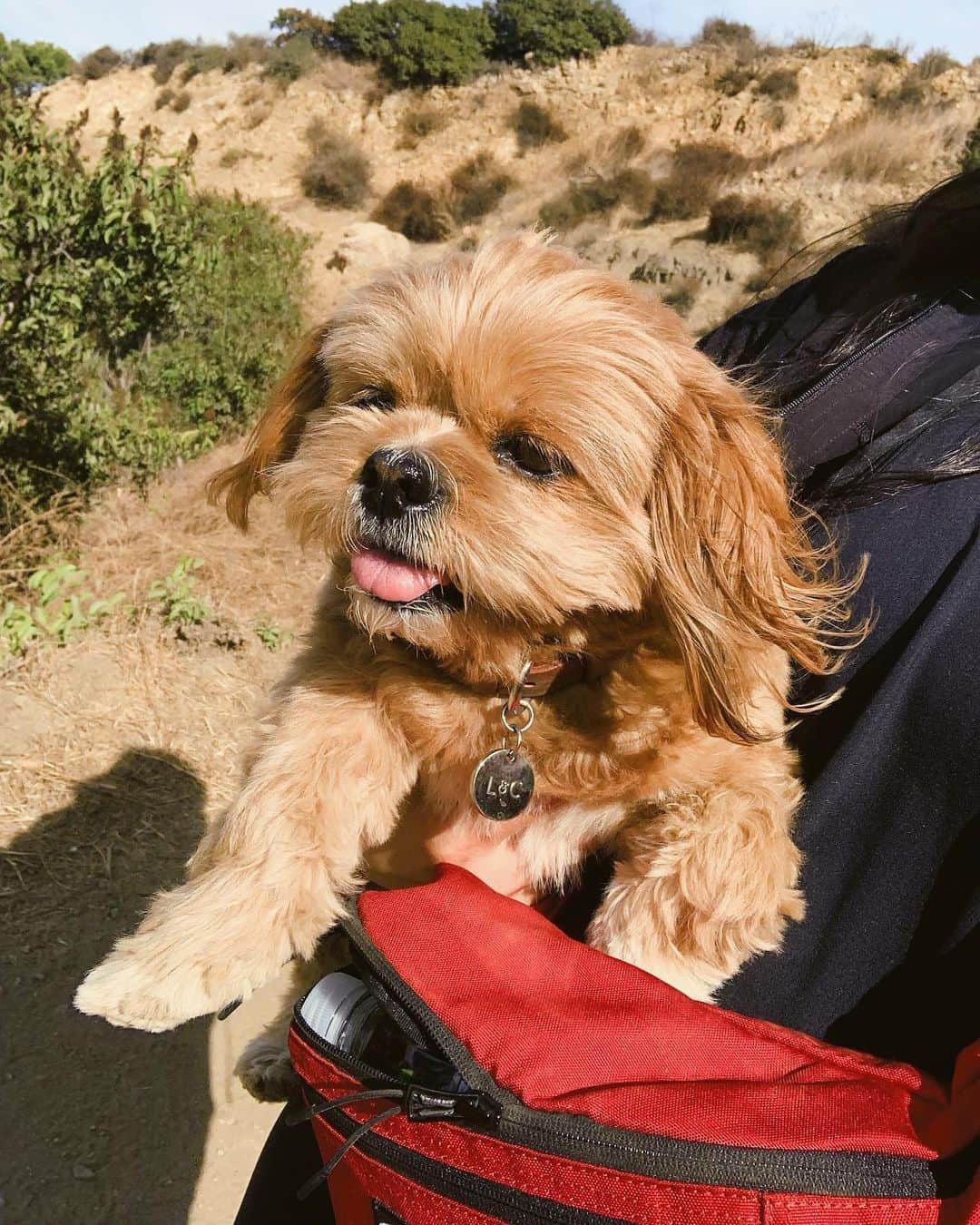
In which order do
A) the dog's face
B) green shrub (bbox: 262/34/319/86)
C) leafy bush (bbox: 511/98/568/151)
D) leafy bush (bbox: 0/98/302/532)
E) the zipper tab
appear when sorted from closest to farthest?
the zipper tab → the dog's face → leafy bush (bbox: 0/98/302/532) → leafy bush (bbox: 511/98/568/151) → green shrub (bbox: 262/34/319/86)

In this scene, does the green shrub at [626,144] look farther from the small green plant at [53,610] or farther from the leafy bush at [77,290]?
the small green plant at [53,610]

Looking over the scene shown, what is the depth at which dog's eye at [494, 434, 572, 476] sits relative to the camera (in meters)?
1.83

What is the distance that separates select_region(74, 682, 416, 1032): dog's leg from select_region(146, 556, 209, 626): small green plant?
3886mm

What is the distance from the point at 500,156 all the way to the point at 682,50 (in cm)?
905

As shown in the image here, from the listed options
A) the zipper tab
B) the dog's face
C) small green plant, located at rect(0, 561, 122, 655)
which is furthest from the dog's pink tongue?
small green plant, located at rect(0, 561, 122, 655)

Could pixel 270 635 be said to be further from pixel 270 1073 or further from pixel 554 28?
pixel 554 28

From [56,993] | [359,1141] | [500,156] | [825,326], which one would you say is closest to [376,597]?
[359,1141]

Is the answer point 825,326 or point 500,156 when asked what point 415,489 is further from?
point 500,156

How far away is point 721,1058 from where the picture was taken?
1.15m

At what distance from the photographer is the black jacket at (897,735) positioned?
4.48ft

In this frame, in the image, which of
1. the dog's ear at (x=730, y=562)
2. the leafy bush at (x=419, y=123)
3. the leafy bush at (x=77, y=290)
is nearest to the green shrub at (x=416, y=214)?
the leafy bush at (x=419, y=123)

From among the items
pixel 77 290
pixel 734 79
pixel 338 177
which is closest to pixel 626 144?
pixel 734 79

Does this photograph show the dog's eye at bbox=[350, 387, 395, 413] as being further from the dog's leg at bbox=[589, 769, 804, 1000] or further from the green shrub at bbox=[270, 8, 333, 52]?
the green shrub at bbox=[270, 8, 333, 52]

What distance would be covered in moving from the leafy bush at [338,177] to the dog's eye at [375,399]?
2532cm
